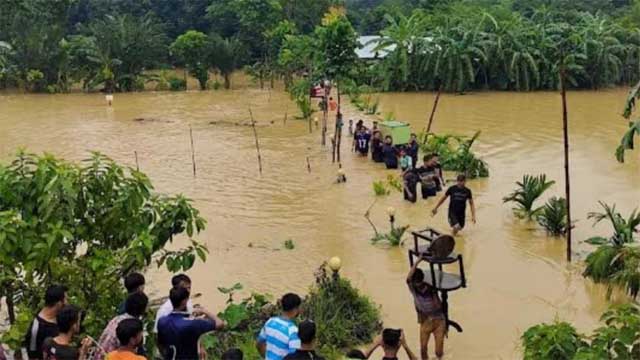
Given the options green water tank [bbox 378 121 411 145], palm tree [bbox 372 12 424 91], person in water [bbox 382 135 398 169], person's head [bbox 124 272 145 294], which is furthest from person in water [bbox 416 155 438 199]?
palm tree [bbox 372 12 424 91]

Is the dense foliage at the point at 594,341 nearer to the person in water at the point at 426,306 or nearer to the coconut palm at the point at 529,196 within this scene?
the person in water at the point at 426,306

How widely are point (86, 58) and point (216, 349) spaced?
28551 millimetres

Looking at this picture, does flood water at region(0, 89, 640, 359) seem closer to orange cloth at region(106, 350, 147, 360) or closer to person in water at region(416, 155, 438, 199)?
person in water at region(416, 155, 438, 199)

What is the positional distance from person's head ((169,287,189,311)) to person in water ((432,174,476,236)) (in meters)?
6.30

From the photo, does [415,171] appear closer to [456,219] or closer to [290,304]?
[456,219]

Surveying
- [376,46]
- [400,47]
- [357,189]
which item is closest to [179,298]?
[357,189]

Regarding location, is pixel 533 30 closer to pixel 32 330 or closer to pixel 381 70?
pixel 381 70

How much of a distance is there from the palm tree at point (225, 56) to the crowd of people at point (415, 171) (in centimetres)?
1481

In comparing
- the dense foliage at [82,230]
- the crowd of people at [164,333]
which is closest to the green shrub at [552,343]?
the crowd of people at [164,333]

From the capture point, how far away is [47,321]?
5.38 meters

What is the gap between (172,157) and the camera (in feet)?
62.5

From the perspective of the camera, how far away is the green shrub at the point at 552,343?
18.6 feet

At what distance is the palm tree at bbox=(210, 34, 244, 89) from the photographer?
3466 centimetres

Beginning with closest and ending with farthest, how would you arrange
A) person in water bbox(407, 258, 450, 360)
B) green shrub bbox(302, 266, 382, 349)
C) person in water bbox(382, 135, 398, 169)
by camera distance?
person in water bbox(407, 258, 450, 360) → green shrub bbox(302, 266, 382, 349) → person in water bbox(382, 135, 398, 169)
